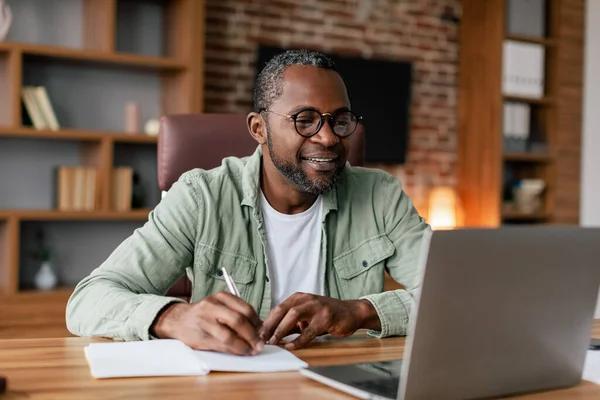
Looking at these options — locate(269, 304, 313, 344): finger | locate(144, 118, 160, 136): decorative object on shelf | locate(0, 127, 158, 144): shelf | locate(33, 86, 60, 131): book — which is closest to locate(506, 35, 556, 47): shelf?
locate(144, 118, 160, 136): decorative object on shelf

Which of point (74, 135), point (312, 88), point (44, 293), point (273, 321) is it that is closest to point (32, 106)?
point (74, 135)

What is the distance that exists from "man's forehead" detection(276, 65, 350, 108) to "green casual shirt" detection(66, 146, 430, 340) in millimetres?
204

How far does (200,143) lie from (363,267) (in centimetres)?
56

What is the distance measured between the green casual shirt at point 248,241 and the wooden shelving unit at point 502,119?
3.03 m

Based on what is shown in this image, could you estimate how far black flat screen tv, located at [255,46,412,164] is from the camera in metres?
4.42

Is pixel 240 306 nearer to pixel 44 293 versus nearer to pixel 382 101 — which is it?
pixel 44 293

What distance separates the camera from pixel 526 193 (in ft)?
16.0

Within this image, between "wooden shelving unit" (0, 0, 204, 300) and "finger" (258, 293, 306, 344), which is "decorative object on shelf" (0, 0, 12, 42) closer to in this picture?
"wooden shelving unit" (0, 0, 204, 300)

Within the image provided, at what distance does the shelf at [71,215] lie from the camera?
339 cm

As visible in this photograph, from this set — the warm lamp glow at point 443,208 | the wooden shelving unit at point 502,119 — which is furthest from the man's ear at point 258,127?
the wooden shelving unit at point 502,119

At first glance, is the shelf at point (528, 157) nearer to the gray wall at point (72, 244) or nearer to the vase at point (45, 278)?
the gray wall at point (72, 244)

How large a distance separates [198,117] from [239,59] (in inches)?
89.8

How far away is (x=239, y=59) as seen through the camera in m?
4.18

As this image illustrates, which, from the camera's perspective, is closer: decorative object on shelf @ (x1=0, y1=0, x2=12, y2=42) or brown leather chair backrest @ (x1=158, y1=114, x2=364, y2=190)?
brown leather chair backrest @ (x1=158, y1=114, x2=364, y2=190)
